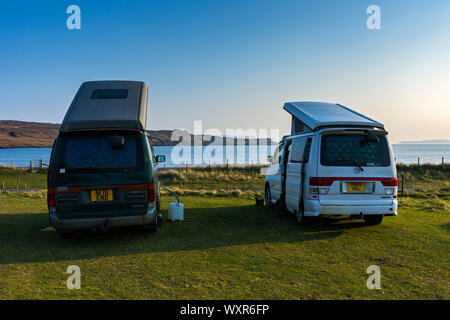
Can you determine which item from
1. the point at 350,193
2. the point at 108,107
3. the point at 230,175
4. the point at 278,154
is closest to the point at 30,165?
the point at 230,175

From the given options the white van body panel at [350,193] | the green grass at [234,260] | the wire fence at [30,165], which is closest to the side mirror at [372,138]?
the white van body panel at [350,193]

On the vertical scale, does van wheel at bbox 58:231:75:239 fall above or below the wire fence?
above

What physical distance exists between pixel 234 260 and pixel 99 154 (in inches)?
114

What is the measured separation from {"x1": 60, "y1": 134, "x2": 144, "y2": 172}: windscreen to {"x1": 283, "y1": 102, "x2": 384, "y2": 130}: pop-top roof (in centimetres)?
370

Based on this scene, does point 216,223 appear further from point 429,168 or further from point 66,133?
point 429,168

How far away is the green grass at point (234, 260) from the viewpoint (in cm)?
400

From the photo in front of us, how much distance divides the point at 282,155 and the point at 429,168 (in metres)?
36.1

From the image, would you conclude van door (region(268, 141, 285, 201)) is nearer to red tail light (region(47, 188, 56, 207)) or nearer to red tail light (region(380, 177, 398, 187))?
red tail light (region(380, 177, 398, 187))

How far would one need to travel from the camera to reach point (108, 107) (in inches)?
261

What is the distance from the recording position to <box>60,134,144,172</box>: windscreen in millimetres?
5926

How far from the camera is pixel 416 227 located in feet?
25.7

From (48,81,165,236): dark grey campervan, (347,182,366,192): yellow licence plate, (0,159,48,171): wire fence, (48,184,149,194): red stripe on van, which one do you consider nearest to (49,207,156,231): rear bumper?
(48,81,165,236): dark grey campervan

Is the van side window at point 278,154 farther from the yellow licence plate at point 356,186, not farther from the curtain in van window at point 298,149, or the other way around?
the yellow licence plate at point 356,186
